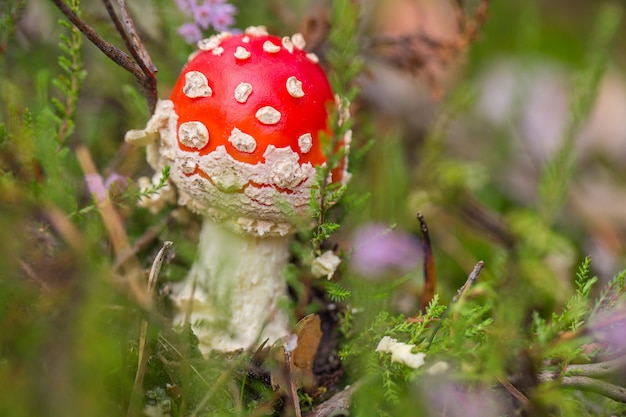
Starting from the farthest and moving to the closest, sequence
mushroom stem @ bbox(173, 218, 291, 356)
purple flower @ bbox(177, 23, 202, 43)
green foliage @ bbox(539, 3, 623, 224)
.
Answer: green foliage @ bbox(539, 3, 623, 224) < purple flower @ bbox(177, 23, 202, 43) < mushroom stem @ bbox(173, 218, 291, 356)

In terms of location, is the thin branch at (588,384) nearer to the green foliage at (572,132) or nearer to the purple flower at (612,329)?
the purple flower at (612,329)

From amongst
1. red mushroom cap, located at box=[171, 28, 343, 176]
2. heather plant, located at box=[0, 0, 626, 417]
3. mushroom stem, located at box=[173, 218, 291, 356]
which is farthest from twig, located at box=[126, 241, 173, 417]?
red mushroom cap, located at box=[171, 28, 343, 176]

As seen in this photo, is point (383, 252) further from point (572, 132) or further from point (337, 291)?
point (572, 132)

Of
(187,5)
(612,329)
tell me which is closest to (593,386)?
(612,329)

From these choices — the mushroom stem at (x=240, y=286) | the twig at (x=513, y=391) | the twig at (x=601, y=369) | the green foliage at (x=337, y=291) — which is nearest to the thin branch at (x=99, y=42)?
the mushroom stem at (x=240, y=286)

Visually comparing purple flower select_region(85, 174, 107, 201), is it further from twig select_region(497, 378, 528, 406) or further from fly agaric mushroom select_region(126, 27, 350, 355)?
twig select_region(497, 378, 528, 406)
